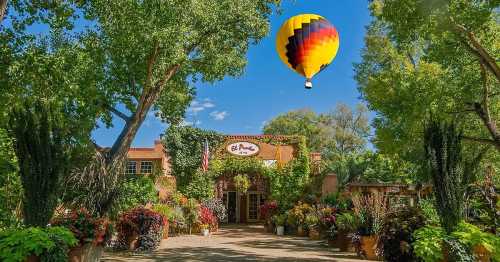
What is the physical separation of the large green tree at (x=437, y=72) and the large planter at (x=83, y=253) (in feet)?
27.0

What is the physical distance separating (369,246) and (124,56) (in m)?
9.62

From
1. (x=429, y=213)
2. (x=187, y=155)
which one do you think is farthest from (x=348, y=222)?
(x=187, y=155)

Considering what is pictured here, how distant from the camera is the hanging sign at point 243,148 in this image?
84.3ft

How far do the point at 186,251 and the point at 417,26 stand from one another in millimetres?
8192

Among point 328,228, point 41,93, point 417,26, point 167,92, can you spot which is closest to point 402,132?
point 328,228

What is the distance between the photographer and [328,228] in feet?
41.5

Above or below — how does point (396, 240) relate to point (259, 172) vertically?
below

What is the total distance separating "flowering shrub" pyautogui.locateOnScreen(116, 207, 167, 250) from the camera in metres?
11.8

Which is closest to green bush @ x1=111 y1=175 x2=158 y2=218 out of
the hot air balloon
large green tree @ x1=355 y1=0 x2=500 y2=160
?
the hot air balloon

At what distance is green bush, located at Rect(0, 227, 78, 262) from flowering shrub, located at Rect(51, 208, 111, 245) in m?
0.70

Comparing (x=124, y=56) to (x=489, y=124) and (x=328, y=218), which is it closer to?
(x=328, y=218)

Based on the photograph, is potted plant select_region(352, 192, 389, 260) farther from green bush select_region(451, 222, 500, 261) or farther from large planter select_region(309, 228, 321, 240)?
large planter select_region(309, 228, 321, 240)

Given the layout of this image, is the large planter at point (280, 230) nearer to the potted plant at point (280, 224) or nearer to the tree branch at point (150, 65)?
the potted plant at point (280, 224)

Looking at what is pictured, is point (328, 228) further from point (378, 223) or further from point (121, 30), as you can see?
point (121, 30)
